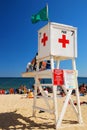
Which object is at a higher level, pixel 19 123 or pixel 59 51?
pixel 59 51

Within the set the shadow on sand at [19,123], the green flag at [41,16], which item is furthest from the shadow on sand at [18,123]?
the green flag at [41,16]

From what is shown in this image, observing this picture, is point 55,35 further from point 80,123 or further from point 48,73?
point 80,123

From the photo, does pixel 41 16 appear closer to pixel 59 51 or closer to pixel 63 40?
pixel 63 40

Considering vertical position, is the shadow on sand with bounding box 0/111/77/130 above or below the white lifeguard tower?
below

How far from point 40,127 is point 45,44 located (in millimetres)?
3155

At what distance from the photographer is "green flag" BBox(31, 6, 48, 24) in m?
10.0

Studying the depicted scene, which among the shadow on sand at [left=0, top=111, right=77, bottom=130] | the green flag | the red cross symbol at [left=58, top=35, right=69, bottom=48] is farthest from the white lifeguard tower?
the shadow on sand at [left=0, top=111, right=77, bottom=130]

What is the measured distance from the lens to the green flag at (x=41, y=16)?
10.0 metres

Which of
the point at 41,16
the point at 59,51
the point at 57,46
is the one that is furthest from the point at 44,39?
the point at 41,16

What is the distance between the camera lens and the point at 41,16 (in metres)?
10.2

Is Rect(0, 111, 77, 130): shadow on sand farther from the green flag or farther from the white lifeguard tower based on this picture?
the green flag

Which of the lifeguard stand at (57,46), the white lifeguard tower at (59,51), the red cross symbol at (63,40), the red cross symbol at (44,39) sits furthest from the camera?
the red cross symbol at (44,39)

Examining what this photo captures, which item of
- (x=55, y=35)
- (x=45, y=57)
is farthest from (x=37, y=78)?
(x=55, y=35)

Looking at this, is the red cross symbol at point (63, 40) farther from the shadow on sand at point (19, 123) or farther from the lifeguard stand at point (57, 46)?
the shadow on sand at point (19, 123)
